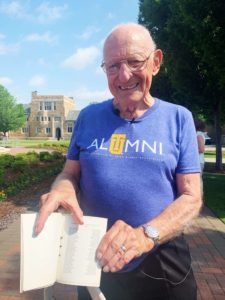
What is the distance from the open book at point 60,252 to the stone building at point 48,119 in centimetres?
8397

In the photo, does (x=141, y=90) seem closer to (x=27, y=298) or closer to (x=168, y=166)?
(x=168, y=166)

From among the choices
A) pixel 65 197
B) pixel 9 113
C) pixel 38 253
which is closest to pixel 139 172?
pixel 65 197

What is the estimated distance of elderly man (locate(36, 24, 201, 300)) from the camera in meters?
1.64

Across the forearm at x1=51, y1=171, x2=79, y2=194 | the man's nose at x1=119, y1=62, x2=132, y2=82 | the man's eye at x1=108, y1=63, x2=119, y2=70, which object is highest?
the man's eye at x1=108, y1=63, x2=119, y2=70

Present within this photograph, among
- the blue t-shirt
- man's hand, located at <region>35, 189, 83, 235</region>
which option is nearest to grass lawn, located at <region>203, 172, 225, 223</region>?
the blue t-shirt

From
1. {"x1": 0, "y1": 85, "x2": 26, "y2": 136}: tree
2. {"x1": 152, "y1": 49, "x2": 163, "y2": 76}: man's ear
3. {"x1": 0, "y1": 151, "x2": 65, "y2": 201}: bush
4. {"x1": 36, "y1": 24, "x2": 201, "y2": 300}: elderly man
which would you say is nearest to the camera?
{"x1": 36, "y1": 24, "x2": 201, "y2": 300}: elderly man

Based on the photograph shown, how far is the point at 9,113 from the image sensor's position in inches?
2611

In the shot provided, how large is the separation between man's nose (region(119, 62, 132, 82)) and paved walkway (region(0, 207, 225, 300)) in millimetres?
2847

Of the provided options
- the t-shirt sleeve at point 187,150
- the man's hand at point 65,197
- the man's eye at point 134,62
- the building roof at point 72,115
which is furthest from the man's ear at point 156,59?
the building roof at point 72,115

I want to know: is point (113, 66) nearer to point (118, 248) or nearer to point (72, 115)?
point (118, 248)

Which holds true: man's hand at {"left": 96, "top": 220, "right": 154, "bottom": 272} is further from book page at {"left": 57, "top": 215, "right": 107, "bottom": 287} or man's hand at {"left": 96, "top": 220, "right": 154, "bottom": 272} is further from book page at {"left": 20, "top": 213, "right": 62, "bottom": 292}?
book page at {"left": 20, "top": 213, "right": 62, "bottom": 292}

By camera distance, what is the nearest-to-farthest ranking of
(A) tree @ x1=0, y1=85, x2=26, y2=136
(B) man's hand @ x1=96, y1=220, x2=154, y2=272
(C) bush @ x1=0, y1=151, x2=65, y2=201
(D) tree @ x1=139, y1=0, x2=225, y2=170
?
(B) man's hand @ x1=96, y1=220, x2=154, y2=272 → (D) tree @ x1=139, y1=0, x2=225, y2=170 → (C) bush @ x1=0, y1=151, x2=65, y2=201 → (A) tree @ x1=0, y1=85, x2=26, y2=136

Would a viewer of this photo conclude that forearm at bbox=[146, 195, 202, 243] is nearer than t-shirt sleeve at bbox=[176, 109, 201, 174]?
Yes

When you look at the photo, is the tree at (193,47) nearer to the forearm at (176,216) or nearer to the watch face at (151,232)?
the forearm at (176,216)
